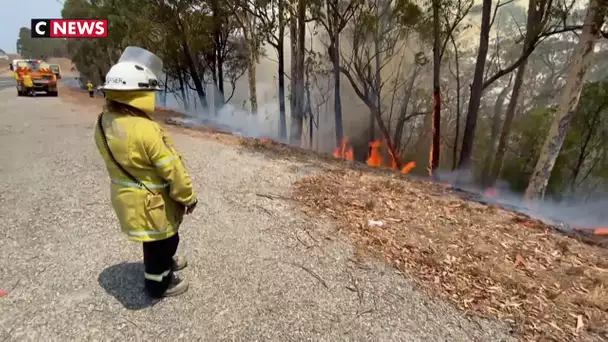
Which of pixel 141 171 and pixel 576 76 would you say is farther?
pixel 576 76

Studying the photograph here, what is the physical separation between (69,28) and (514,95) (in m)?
28.4

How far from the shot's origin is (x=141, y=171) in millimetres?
2250

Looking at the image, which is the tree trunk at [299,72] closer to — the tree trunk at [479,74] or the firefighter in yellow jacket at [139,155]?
the tree trunk at [479,74]

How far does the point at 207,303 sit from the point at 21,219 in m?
2.69

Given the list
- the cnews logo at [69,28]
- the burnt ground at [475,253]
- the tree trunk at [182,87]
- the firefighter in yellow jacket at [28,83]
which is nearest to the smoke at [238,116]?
the tree trunk at [182,87]

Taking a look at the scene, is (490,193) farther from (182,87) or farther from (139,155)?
(182,87)

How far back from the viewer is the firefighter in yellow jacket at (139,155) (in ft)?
7.10

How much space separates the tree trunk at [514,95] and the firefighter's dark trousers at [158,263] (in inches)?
488

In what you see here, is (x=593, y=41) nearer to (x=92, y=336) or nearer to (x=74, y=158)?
(x=92, y=336)

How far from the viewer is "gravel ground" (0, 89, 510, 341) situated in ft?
8.39

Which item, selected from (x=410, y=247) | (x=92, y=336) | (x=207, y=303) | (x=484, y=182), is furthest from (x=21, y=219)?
(x=484, y=182)

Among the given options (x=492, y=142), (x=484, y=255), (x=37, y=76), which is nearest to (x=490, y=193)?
(x=492, y=142)

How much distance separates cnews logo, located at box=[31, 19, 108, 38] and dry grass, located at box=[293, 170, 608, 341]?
2353 centimetres

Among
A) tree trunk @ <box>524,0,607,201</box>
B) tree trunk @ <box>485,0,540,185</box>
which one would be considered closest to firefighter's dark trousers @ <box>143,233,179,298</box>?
tree trunk @ <box>524,0,607,201</box>
